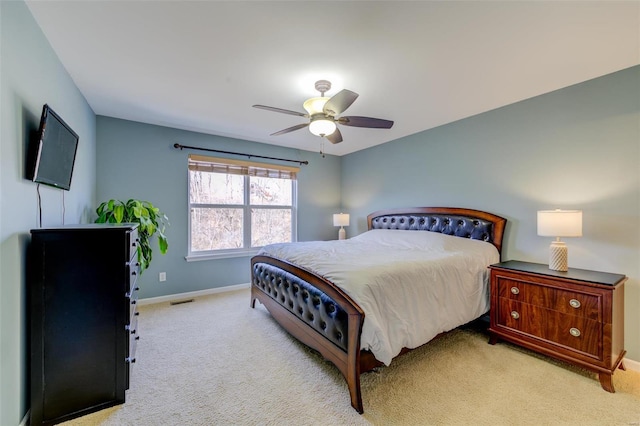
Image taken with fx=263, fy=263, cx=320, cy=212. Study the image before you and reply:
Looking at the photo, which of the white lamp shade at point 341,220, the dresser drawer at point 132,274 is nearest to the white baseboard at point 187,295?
the dresser drawer at point 132,274

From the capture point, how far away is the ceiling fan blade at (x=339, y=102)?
201 cm

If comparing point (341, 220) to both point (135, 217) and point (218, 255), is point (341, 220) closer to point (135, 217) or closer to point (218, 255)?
point (218, 255)

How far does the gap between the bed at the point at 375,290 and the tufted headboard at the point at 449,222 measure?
1 cm

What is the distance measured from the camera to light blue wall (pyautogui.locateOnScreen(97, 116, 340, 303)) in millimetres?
3396

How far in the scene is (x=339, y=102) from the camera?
2127mm

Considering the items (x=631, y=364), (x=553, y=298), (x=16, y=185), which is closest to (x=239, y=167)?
(x=16, y=185)

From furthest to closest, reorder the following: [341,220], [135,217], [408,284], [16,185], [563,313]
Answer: [341,220], [135,217], [563,313], [408,284], [16,185]

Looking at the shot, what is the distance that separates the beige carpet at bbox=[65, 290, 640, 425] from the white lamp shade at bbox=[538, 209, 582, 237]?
110 cm

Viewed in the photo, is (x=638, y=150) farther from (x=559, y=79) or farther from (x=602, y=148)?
(x=559, y=79)

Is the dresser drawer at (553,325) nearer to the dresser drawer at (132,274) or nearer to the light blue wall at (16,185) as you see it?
the dresser drawer at (132,274)

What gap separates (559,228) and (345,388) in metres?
2.17

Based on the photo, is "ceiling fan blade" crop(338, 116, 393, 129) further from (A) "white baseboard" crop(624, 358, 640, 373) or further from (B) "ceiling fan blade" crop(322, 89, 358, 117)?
(A) "white baseboard" crop(624, 358, 640, 373)

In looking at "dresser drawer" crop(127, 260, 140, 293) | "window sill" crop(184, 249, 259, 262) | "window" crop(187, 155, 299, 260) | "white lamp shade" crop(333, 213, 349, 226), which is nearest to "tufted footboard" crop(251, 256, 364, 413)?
"dresser drawer" crop(127, 260, 140, 293)

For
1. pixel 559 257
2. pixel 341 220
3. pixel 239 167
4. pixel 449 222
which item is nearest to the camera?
pixel 559 257
